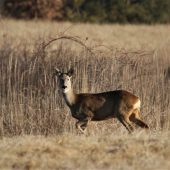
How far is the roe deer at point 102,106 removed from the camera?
210 inches

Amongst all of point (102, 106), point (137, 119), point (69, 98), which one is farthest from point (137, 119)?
point (69, 98)

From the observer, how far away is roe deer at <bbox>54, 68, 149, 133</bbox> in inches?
210

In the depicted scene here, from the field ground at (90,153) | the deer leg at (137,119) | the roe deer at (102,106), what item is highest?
the roe deer at (102,106)

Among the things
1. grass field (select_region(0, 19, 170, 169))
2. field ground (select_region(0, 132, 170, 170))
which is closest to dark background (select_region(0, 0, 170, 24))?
grass field (select_region(0, 19, 170, 169))

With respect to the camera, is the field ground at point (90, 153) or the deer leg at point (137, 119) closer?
the field ground at point (90, 153)

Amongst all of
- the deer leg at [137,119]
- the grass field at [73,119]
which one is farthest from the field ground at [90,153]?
the deer leg at [137,119]

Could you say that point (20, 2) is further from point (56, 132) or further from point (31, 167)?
point (31, 167)

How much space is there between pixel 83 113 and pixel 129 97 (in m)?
0.87

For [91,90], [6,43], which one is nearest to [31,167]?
[91,90]

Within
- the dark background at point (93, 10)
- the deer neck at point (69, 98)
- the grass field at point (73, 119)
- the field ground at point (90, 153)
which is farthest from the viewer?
the dark background at point (93, 10)

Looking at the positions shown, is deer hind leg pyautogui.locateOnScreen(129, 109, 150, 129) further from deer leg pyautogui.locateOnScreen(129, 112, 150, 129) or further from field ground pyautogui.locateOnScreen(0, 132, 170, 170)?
field ground pyautogui.locateOnScreen(0, 132, 170, 170)

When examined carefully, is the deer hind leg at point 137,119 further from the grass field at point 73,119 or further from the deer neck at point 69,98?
the deer neck at point 69,98

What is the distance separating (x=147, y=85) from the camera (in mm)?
8000

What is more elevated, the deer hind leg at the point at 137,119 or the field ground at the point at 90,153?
the deer hind leg at the point at 137,119
